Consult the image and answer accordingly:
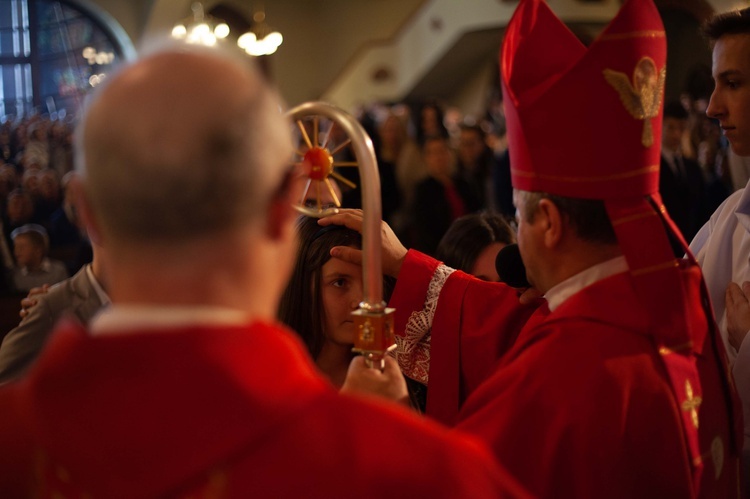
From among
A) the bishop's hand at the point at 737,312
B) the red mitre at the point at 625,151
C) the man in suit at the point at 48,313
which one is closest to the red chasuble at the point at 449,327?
the bishop's hand at the point at 737,312

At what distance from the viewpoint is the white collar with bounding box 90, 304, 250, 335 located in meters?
0.89

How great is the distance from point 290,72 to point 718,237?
1484cm

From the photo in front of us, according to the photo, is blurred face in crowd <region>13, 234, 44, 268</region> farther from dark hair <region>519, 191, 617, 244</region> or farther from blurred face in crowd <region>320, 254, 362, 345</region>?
dark hair <region>519, 191, 617, 244</region>

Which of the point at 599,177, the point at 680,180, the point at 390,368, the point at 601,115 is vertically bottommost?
the point at 680,180

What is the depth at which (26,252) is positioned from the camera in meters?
3.57

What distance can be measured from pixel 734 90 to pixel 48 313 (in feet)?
6.46

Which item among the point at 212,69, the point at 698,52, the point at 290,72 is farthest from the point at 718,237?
the point at 290,72

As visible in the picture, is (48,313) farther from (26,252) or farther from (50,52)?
(50,52)

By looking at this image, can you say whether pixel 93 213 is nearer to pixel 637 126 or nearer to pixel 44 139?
pixel 637 126

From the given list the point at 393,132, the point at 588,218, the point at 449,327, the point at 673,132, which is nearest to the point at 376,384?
the point at 588,218

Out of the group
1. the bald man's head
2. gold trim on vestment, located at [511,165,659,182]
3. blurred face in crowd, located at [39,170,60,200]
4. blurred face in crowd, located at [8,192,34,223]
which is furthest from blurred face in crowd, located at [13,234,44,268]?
the bald man's head

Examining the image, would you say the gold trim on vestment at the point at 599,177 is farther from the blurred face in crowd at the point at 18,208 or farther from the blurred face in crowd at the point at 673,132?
the blurred face in crowd at the point at 673,132

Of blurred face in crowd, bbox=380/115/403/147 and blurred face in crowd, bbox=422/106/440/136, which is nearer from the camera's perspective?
blurred face in crowd, bbox=380/115/403/147

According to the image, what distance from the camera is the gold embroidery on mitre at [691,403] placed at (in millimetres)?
1506
